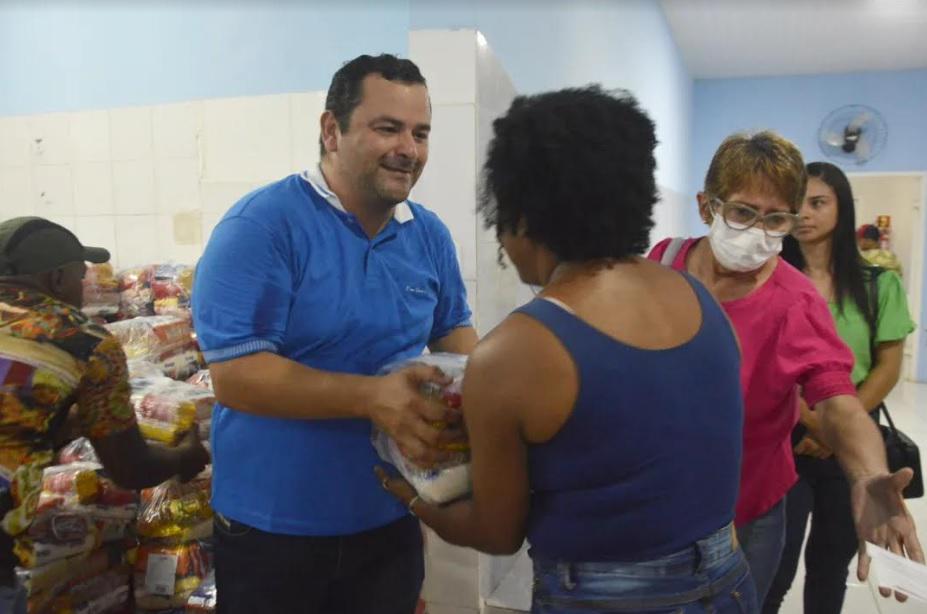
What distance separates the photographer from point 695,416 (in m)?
0.83

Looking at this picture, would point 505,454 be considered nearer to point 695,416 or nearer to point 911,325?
point 695,416

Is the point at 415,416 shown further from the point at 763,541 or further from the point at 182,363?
the point at 182,363

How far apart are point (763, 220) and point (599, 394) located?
80cm

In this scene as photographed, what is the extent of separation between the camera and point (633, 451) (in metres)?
0.80

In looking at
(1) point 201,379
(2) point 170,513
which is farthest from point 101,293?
(2) point 170,513

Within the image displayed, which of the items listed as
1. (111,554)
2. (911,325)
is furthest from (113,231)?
(911,325)

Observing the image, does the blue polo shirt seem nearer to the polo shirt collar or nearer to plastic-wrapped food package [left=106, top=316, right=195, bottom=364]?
the polo shirt collar

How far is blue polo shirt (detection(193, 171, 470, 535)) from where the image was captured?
1074 mm

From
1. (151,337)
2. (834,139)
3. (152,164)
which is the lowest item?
(151,337)

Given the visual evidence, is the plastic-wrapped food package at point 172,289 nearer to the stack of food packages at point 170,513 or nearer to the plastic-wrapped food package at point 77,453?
the stack of food packages at point 170,513

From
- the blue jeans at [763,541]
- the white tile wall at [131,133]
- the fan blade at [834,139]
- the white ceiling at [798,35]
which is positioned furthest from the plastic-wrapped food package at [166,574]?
the fan blade at [834,139]

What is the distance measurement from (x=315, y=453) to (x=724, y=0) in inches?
205

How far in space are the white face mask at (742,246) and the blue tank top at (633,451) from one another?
22.2 inches

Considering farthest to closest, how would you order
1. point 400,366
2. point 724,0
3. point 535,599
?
point 724,0 → point 400,366 → point 535,599
